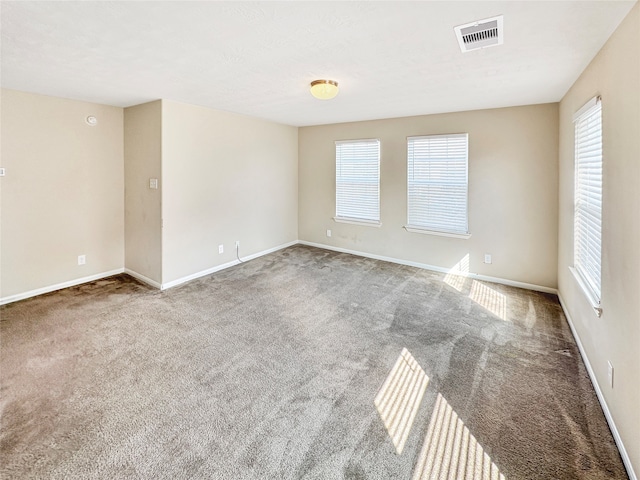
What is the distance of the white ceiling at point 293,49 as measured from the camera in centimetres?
174

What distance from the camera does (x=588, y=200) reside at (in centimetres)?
256

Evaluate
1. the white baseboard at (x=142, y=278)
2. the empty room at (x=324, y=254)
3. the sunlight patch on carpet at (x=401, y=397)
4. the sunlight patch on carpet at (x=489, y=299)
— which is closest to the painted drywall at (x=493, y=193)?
the empty room at (x=324, y=254)

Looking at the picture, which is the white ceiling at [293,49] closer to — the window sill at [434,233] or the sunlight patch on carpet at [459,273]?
the window sill at [434,233]

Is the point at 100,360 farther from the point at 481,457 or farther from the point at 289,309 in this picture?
the point at 481,457

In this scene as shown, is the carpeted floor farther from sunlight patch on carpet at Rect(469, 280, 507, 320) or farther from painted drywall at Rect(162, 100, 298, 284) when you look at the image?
painted drywall at Rect(162, 100, 298, 284)

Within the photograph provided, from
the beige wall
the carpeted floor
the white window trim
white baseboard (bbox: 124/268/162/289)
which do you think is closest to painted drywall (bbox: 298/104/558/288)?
the carpeted floor

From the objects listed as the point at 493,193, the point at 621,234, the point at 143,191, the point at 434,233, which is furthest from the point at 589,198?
the point at 143,191

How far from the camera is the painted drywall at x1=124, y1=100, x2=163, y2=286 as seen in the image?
3928mm

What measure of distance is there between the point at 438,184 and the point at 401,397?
340 cm

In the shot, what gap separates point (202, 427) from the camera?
1832mm

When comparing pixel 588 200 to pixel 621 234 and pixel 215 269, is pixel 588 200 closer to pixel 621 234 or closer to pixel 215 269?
pixel 621 234

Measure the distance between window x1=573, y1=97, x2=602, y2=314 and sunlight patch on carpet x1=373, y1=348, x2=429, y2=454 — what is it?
1309 mm

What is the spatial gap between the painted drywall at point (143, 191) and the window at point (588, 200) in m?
4.30

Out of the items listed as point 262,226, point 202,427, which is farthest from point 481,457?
point 262,226
